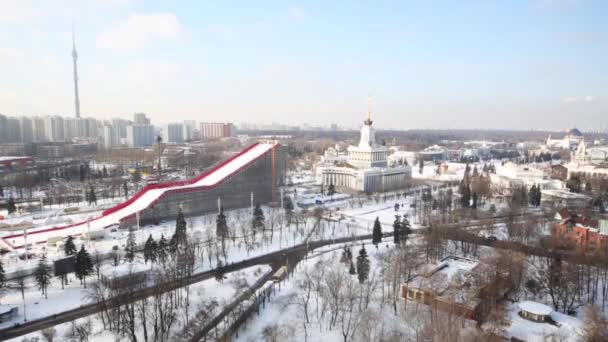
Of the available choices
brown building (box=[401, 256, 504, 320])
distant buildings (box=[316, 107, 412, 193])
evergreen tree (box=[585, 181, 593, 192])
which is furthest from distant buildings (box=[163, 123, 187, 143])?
brown building (box=[401, 256, 504, 320])

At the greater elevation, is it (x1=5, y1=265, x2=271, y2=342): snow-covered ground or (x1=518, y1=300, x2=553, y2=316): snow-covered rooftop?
(x1=518, y1=300, x2=553, y2=316): snow-covered rooftop

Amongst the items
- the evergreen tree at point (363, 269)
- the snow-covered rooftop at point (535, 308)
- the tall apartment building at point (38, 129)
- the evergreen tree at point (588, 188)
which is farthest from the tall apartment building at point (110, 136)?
the snow-covered rooftop at point (535, 308)

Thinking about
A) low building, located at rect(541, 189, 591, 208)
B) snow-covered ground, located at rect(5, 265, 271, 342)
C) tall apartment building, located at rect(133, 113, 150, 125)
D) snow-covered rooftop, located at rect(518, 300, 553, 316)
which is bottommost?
snow-covered ground, located at rect(5, 265, 271, 342)

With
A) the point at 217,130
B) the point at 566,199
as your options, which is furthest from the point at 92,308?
the point at 217,130

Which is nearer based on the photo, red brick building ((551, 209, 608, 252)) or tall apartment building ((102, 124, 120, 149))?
red brick building ((551, 209, 608, 252))

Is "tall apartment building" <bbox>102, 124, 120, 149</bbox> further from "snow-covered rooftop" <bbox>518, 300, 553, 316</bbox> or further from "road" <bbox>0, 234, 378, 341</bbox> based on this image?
"snow-covered rooftop" <bbox>518, 300, 553, 316</bbox>

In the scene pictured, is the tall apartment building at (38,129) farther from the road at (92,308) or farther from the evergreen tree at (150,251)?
the road at (92,308)

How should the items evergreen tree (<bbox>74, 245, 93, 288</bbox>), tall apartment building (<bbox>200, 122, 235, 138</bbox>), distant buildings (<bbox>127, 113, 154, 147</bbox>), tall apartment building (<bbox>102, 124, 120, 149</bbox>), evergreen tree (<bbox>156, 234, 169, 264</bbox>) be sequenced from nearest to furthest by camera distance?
evergreen tree (<bbox>74, 245, 93, 288</bbox>)
evergreen tree (<bbox>156, 234, 169, 264</bbox>)
tall apartment building (<bbox>102, 124, 120, 149</bbox>)
distant buildings (<bbox>127, 113, 154, 147</bbox>)
tall apartment building (<bbox>200, 122, 235, 138</bbox>)
